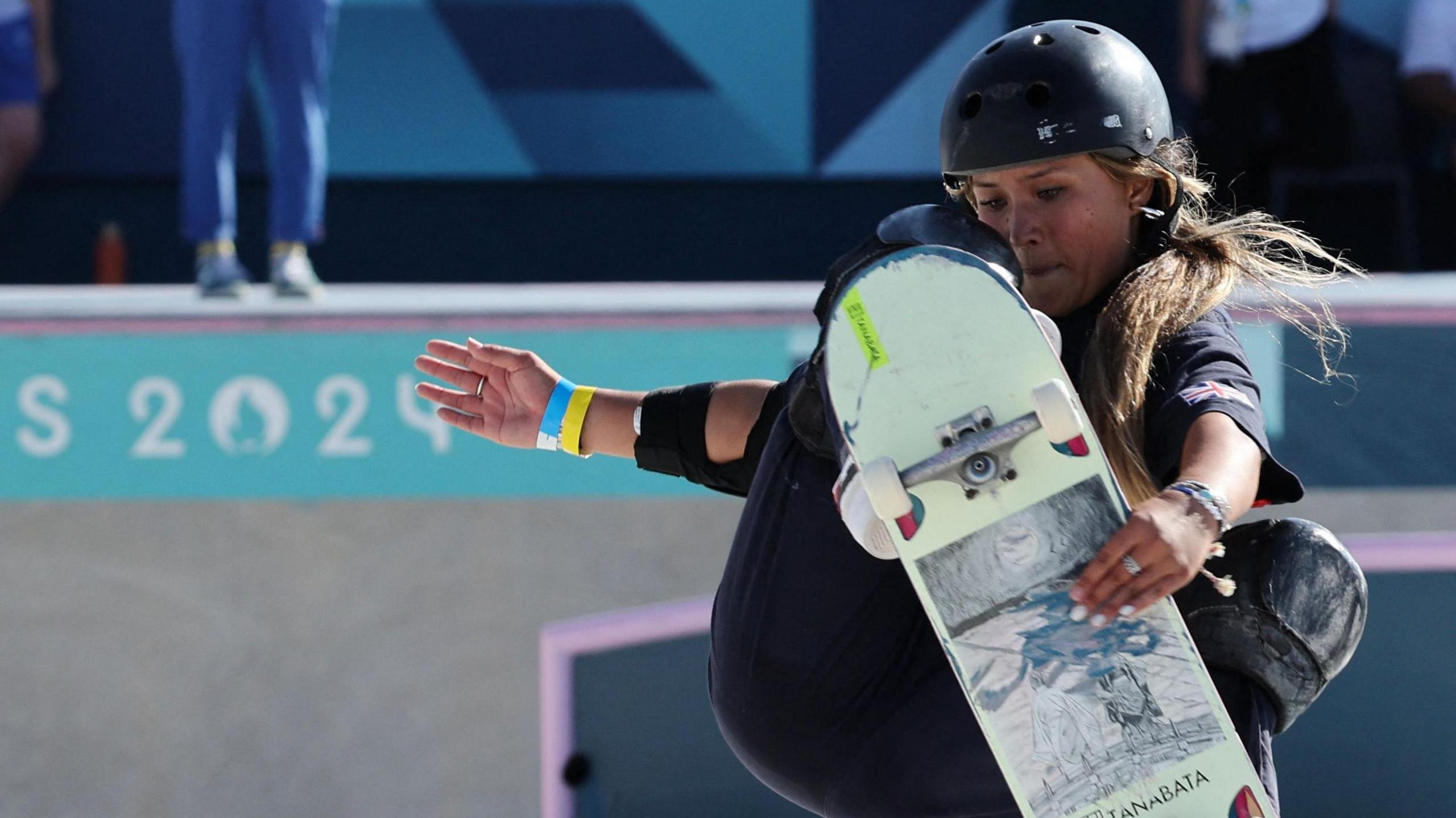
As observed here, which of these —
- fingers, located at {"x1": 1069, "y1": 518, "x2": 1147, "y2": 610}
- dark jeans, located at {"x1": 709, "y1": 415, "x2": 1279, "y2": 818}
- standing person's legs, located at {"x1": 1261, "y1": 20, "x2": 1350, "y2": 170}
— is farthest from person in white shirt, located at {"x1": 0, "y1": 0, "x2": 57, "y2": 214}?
fingers, located at {"x1": 1069, "y1": 518, "x2": 1147, "y2": 610}

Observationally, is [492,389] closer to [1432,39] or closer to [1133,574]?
[1133,574]

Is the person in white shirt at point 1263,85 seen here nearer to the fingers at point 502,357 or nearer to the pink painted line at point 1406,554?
the pink painted line at point 1406,554

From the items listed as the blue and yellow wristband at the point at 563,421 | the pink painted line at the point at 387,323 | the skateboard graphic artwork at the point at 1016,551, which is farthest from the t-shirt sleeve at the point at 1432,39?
the skateboard graphic artwork at the point at 1016,551

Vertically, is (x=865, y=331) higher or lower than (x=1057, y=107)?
lower

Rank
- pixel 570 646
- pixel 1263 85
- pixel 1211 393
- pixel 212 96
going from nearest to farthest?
pixel 1211 393 < pixel 570 646 < pixel 212 96 < pixel 1263 85

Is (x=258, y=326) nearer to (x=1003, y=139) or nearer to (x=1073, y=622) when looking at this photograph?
(x=1003, y=139)

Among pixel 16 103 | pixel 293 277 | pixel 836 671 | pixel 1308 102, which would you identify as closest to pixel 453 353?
pixel 836 671

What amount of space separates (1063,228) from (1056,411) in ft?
1.54

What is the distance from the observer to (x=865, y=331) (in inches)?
69.9

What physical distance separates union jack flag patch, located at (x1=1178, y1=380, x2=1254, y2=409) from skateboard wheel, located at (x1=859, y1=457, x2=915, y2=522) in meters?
0.37

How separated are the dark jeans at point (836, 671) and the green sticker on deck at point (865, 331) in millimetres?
186

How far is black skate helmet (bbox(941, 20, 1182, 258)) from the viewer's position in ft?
6.64

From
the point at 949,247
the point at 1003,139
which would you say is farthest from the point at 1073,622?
the point at 1003,139

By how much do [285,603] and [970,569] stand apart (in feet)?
7.78
